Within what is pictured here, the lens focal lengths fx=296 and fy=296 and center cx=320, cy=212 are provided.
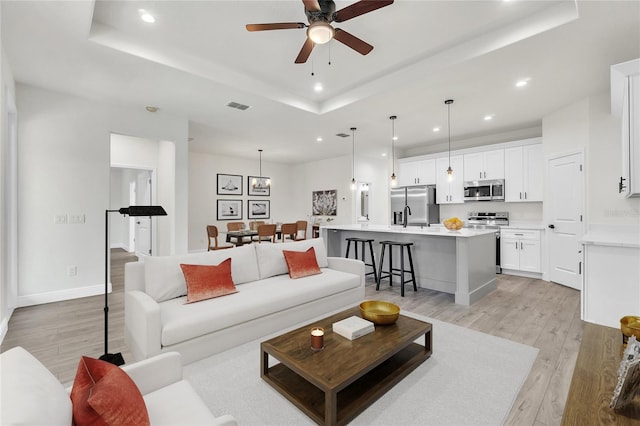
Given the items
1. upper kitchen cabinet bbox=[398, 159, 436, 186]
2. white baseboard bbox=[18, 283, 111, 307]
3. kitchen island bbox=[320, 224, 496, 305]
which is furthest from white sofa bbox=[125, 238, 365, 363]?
upper kitchen cabinet bbox=[398, 159, 436, 186]

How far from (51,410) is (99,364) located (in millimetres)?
318

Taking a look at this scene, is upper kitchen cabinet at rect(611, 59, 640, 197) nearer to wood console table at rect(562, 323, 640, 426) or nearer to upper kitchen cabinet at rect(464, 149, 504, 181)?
wood console table at rect(562, 323, 640, 426)

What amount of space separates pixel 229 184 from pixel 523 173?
23.6 feet

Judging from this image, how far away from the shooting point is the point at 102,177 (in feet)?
14.3

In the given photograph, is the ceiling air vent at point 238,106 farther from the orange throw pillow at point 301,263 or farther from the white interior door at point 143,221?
the white interior door at point 143,221

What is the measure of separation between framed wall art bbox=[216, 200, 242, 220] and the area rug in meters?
6.37

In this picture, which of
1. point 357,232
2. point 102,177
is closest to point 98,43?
point 102,177

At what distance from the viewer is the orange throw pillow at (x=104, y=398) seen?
35.6 inches

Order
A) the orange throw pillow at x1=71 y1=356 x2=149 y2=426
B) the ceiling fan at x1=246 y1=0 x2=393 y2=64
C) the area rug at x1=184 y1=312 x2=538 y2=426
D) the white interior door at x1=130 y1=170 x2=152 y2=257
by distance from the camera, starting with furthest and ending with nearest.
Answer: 1. the white interior door at x1=130 y1=170 x2=152 y2=257
2. the ceiling fan at x1=246 y1=0 x2=393 y2=64
3. the area rug at x1=184 y1=312 x2=538 y2=426
4. the orange throw pillow at x1=71 y1=356 x2=149 y2=426

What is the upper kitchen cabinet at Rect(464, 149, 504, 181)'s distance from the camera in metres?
5.86

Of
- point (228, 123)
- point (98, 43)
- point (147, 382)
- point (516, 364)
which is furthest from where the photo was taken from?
point (228, 123)

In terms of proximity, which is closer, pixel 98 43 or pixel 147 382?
pixel 147 382

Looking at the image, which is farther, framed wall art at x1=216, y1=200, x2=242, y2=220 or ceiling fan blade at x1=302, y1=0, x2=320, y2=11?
framed wall art at x1=216, y1=200, x2=242, y2=220

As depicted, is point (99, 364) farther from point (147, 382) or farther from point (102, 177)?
point (102, 177)
